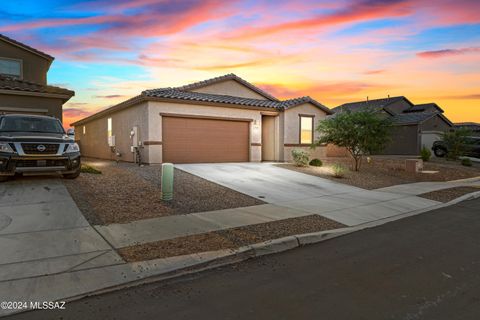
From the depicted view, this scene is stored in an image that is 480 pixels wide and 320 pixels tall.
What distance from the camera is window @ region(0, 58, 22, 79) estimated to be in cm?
1841

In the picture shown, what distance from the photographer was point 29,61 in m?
19.3

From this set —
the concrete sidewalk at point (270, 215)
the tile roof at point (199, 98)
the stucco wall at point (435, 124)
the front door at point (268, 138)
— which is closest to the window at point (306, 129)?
the tile roof at point (199, 98)

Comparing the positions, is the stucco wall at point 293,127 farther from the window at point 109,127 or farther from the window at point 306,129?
the window at point 109,127

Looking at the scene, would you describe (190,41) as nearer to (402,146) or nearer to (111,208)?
(111,208)

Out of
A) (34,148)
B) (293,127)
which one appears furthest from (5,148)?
(293,127)

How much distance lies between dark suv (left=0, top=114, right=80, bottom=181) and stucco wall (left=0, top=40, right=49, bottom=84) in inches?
391

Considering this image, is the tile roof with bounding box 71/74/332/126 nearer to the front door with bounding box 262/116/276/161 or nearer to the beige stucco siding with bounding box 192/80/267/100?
the beige stucco siding with bounding box 192/80/267/100

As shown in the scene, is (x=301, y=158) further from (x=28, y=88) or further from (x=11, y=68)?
(x=11, y=68)

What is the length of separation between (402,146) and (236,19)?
25338 millimetres

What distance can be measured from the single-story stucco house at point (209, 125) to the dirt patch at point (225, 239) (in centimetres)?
1080

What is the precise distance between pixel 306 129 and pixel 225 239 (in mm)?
16634

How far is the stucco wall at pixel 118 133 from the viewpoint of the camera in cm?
1745

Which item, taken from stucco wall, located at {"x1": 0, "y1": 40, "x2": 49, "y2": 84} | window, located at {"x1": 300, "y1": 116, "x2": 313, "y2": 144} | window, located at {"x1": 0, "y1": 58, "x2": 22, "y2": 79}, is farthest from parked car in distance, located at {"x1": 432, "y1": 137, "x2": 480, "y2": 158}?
window, located at {"x1": 0, "y1": 58, "x2": 22, "y2": 79}

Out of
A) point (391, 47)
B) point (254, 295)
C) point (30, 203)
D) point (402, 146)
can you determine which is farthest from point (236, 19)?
point (402, 146)
